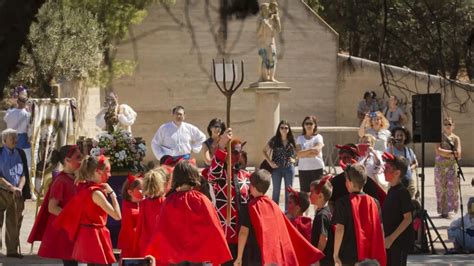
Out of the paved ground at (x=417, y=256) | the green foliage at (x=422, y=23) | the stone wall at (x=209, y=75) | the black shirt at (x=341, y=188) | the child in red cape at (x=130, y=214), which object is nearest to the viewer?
the green foliage at (x=422, y=23)

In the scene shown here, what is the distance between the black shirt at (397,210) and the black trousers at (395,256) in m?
0.07

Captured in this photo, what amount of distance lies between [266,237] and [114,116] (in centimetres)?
714

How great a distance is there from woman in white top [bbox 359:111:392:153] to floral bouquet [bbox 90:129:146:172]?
3429mm

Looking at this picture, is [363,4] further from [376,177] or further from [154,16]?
[154,16]

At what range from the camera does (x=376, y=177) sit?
14.4 metres

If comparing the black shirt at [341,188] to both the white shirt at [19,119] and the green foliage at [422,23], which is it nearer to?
the green foliage at [422,23]

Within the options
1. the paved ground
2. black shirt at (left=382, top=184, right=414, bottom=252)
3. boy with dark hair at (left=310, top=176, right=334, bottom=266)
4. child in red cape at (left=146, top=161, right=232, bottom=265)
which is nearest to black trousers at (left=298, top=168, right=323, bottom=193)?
the paved ground

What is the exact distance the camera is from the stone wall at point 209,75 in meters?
29.9

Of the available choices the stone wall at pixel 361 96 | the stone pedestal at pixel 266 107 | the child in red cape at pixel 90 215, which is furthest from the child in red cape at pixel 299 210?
the stone wall at pixel 361 96

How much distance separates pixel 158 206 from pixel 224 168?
1.67 metres

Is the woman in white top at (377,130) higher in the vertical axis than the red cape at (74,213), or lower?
higher

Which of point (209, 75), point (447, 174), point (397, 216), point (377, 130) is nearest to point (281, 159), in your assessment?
point (377, 130)

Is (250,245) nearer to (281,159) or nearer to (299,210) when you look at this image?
(299,210)

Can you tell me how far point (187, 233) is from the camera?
389 inches
